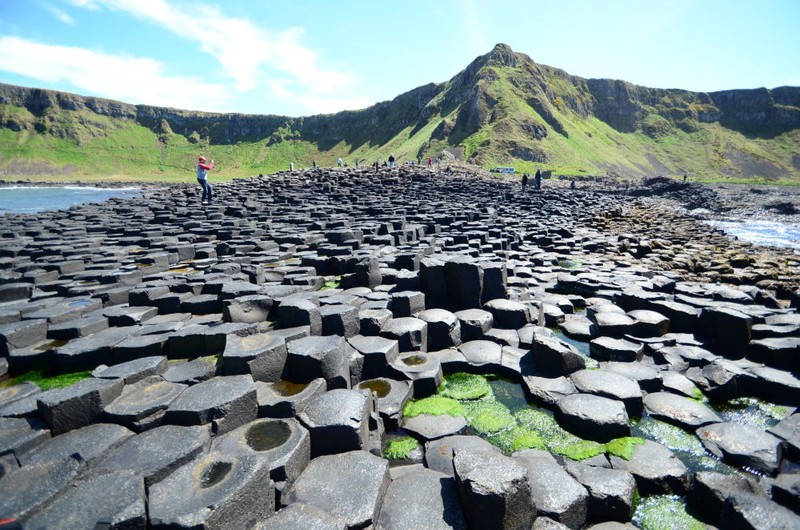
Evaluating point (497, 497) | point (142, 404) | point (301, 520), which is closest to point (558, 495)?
point (497, 497)

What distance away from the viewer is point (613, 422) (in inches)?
150

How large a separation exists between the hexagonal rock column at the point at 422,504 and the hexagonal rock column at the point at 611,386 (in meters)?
2.26

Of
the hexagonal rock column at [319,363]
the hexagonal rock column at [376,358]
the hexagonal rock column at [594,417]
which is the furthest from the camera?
the hexagonal rock column at [376,358]

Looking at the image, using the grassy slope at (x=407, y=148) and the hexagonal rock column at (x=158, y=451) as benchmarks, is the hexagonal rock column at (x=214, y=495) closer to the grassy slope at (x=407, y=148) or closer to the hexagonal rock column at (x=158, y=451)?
the hexagonal rock column at (x=158, y=451)

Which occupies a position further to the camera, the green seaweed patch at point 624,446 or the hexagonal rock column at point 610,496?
the green seaweed patch at point 624,446

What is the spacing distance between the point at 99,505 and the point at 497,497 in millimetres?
2567

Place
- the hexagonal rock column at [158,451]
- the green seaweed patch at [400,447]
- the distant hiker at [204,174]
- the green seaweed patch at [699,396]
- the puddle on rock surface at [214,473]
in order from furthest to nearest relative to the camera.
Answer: the distant hiker at [204,174], the green seaweed patch at [699,396], the green seaweed patch at [400,447], the hexagonal rock column at [158,451], the puddle on rock surface at [214,473]

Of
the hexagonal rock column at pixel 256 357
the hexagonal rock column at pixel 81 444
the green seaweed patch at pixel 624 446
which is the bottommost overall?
the green seaweed patch at pixel 624 446

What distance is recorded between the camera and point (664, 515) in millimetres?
2986

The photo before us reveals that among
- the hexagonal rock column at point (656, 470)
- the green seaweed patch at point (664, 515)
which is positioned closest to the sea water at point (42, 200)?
the hexagonal rock column at point (656, 470)

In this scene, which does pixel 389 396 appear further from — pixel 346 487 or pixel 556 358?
pixel 556 358

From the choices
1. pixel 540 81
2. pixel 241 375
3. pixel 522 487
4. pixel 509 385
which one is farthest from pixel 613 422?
pixel 540 81

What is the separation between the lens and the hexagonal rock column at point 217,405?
3338mm

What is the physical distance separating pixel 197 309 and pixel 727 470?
7173 mm
